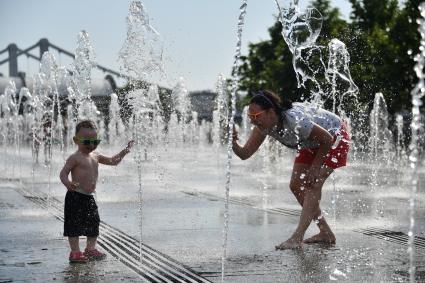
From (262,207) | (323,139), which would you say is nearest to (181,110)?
(262,207)

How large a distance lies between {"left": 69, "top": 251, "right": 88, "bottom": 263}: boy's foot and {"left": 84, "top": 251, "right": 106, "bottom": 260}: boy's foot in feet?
0.40

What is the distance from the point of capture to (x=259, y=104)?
17.3ft

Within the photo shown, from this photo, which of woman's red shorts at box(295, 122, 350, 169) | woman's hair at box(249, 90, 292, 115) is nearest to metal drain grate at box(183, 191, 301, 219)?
woman's red shorts at box(295, 122, 350, 169)

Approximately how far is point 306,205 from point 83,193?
5.28ft

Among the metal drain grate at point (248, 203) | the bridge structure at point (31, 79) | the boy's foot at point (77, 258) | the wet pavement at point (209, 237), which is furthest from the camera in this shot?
the bridge structure at point (31, 79)

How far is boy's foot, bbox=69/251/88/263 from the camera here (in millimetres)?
4793

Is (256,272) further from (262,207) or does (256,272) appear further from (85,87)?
(85,87)

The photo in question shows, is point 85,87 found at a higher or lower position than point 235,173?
higher

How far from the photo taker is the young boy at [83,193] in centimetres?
499

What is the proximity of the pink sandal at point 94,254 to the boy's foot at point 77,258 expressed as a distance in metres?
0.12

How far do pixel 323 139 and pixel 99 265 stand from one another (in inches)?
69.9

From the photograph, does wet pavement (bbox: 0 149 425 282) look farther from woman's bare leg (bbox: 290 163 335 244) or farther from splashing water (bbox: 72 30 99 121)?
splashing water (bbox: 72 30 99 121)

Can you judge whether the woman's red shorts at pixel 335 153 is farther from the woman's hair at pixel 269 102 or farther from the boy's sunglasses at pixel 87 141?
the boy's sunglasses at pixel 87 141

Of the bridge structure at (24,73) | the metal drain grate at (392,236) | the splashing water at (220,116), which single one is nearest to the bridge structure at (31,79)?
the bridge structure at (24,73)
